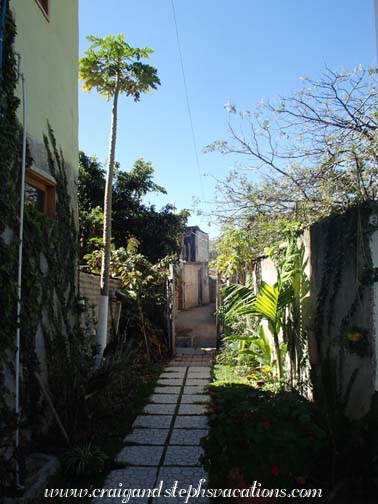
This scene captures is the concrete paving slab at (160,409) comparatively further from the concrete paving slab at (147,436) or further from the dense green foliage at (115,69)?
the dense green foliage at (115,69)

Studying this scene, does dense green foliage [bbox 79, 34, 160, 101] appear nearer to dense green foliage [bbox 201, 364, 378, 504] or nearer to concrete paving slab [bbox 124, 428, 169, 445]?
concrete paving slab [bbox 124, 428, 169, 445]

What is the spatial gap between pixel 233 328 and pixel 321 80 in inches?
215

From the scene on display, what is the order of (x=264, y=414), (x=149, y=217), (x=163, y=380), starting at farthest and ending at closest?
1. (x=149, y=217)
2. (x=163, y=380)
3. (x=264, y=414)

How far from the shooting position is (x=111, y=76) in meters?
6.64

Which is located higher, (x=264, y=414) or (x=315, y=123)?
(x=315, y=123)

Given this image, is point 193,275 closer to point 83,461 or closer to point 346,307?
point 346,307

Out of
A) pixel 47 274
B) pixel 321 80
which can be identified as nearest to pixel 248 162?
pixel 321 80

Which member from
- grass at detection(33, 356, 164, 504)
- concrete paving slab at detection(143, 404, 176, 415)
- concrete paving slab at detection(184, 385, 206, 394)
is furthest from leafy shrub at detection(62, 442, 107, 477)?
concrete paving slab at detection(184, 385, 206, 394)

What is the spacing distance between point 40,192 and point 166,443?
320cm

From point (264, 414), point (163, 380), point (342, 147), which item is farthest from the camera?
point (163, 380)

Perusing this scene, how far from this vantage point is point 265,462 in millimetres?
2684

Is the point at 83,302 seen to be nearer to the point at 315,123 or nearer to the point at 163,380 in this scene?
the point at 163,380

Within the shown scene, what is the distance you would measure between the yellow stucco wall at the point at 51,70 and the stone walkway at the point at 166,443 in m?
3.25

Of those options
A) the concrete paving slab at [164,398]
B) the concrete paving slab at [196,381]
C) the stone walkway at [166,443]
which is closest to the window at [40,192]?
the stone walkway at [166,443]
